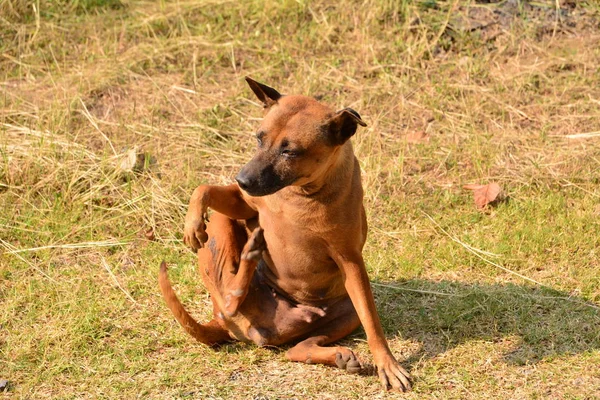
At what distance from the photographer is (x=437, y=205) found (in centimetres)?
615

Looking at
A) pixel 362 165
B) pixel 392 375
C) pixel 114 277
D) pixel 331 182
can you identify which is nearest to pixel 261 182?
pixel 331 182

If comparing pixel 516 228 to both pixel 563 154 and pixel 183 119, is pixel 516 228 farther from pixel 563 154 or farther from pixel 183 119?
pixel 183 119

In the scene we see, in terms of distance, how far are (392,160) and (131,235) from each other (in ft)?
6.61

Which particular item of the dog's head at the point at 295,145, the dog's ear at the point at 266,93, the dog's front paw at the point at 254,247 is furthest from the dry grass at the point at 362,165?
the dog's ear at the point at 266,93

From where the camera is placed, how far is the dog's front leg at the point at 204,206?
441 cm

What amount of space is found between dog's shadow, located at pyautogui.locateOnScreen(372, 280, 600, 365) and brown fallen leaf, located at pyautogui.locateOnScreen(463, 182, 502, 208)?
0.94 m

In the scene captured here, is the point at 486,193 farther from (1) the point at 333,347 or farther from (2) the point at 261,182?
(2) the point at 261,182

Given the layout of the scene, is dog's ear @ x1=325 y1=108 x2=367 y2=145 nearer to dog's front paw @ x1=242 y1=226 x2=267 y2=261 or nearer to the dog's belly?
the dog's belly

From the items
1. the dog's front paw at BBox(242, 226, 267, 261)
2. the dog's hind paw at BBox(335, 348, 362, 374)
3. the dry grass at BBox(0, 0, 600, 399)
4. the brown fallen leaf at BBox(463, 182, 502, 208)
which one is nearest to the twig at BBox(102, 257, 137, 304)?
the dry grass at BBox(0, 0, 600, 399)

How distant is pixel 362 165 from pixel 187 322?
2360mm

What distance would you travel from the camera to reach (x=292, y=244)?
174 inches

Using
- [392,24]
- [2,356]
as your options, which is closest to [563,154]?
[392,24]

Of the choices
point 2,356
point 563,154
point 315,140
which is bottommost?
point 2,356

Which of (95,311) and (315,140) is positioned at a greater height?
(315,140)
